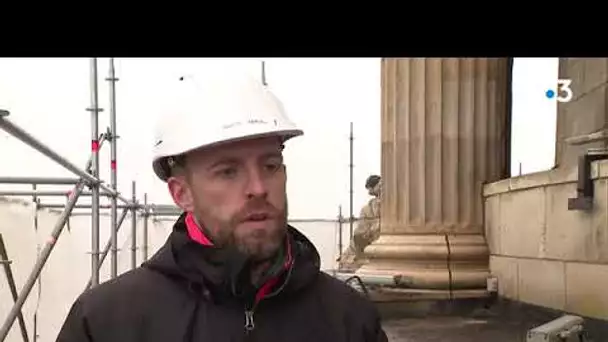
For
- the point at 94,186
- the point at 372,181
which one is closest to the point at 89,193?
the point at 94,186

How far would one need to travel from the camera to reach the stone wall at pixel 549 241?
5609 mm

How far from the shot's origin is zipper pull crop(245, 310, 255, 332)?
1.73 metres

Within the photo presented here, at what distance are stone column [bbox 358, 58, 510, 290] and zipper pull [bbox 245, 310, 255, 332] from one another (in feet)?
21.3

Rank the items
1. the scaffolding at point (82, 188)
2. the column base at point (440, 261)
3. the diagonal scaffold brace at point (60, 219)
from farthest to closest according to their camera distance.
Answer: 1. the column base at point (440, 261)
2. the scaffolding at point (82, 188)
3. the diagonal scaffold brace at point (60, 219)

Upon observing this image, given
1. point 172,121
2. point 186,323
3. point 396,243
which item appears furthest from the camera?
point 396,243

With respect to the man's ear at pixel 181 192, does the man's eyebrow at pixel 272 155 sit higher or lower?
higher

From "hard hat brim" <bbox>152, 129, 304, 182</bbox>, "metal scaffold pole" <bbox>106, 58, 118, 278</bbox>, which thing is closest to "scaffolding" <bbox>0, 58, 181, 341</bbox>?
"metal scaffold pole" <bbox>106, 58, 118, 278</bbox>

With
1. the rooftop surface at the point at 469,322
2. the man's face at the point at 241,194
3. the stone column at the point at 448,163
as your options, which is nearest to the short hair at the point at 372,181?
the stone column at the point at 448,163

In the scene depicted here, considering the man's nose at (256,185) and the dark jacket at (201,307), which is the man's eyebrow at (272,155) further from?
the dark jacket at (201,307)

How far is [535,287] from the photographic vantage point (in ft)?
22.5

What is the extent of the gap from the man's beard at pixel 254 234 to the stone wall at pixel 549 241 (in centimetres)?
423
